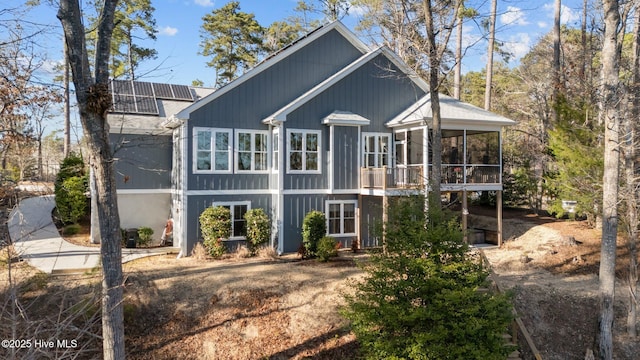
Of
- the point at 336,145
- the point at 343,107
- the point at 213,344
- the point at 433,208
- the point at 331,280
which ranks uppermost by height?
the point at 343,107

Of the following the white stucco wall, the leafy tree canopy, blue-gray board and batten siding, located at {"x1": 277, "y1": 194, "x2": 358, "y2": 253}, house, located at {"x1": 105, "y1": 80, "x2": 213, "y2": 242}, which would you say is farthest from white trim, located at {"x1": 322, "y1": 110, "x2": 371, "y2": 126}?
the leafy tree canopy

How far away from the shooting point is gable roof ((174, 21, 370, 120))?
46.5 feet

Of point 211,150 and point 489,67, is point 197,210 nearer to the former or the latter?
point 211,150

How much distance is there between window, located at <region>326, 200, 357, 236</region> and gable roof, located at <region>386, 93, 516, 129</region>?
371 centimetres

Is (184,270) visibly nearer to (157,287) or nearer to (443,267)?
(157,287)

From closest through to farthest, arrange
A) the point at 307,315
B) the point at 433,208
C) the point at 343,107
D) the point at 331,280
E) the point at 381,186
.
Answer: the point at 433,208 < the point at 307,315 < the point at 331,280 < the point at 381,186 < the point at 343,107

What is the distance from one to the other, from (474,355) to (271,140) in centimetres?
1055

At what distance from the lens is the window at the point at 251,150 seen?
14969 mm

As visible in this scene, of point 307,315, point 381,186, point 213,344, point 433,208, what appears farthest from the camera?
point 381,186

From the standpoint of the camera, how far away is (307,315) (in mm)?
9734

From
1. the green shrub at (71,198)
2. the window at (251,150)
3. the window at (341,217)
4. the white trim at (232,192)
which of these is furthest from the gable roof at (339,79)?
the green shrub at (71,198)

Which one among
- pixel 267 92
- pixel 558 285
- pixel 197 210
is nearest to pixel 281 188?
pixel 197 210

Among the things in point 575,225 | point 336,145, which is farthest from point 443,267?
point 575,225

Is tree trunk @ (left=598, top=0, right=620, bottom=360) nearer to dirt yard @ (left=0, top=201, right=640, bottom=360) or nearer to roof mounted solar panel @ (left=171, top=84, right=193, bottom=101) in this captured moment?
dirt yard @ (left=0, top=201, right=640, bottom=360)
